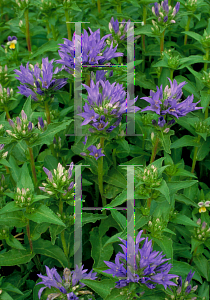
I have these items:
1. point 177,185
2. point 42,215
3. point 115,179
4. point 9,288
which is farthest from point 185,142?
point 9,288

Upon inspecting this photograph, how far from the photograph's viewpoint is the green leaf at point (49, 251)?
2.94 m

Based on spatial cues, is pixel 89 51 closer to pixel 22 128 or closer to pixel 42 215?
pixel 22 128

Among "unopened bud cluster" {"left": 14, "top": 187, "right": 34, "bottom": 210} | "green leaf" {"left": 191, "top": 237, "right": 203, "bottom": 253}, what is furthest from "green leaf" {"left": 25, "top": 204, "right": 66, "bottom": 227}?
"green leaf" {"left": 191, "top": 237, "right": 203, "bottom": 253}

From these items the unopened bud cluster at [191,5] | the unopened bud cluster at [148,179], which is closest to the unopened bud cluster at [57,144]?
the unopened bud cluster at [148,179]

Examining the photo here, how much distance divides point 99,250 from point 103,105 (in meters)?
1.49

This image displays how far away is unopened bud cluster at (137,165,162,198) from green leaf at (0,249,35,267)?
1.21m

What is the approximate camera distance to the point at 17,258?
289 centimetres

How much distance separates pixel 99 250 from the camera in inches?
125

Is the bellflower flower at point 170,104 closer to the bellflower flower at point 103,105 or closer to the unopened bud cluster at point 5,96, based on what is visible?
the bellflower flower at point 103,105

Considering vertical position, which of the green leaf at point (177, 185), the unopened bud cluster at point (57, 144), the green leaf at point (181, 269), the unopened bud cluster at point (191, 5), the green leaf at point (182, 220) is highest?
the unopened bud cluster at point (191, 5)

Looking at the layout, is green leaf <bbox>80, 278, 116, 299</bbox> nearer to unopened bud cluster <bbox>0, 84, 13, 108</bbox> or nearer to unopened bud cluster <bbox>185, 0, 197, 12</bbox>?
unopened bud cluster <bbox>0, 84, 13, 108</bbox>

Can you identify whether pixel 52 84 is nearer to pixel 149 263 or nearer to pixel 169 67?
pixel 169 67

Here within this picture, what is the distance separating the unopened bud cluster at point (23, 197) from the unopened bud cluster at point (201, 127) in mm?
1939

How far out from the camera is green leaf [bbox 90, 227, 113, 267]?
307cm
